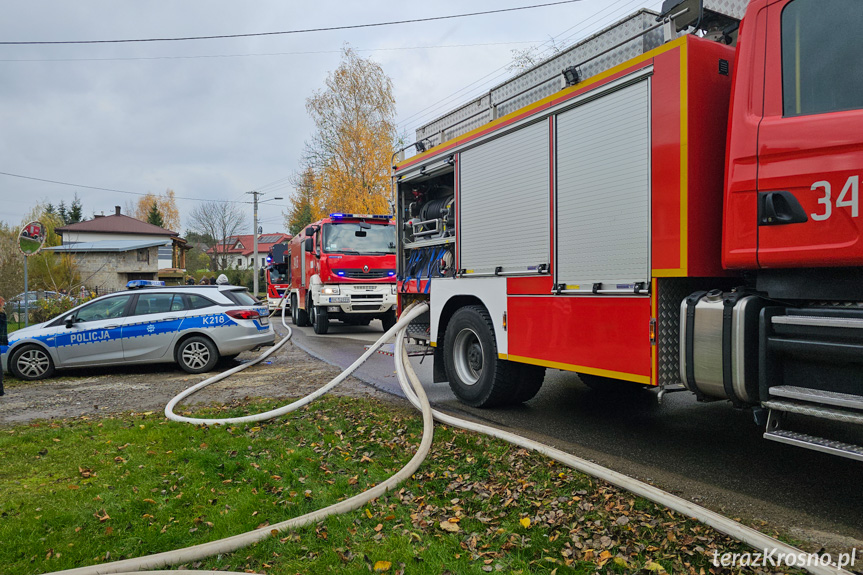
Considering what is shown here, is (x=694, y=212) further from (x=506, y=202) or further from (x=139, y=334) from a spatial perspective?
(x=139, y=334)

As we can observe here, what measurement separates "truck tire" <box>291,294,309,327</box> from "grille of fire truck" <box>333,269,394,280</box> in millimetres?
3880

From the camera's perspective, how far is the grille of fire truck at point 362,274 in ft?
51.4

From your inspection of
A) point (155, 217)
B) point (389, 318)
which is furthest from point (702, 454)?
point (155, 217)

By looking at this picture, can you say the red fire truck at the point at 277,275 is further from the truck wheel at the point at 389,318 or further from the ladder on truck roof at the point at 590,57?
the ladder on truck roof at the point at 590,57

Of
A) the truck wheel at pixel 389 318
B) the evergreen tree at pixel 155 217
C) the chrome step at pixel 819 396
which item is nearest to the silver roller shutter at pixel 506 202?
the chrome step at pixel 819 396

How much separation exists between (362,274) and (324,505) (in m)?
12.3

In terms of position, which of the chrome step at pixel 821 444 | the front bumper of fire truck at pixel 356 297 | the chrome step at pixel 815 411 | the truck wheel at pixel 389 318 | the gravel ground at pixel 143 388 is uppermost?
the front bumper of fire truck at pixel 356 297

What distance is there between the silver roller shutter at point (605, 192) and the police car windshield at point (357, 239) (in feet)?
36.5

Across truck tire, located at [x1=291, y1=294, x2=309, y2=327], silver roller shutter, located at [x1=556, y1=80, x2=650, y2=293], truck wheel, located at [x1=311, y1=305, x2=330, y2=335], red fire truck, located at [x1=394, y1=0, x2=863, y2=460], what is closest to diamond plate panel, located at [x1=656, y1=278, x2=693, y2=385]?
red fire truck, located at [x1=394, y1=0, x2=863, y2=460]

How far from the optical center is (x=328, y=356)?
1145cm

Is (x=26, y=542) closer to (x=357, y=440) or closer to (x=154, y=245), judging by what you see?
(x=357, y=440)

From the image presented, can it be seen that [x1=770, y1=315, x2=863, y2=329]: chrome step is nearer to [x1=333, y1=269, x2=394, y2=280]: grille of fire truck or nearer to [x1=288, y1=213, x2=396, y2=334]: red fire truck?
[x1=288, y1=213, x2=396, y2=334]: red fire truck

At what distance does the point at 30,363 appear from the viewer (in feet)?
30.5

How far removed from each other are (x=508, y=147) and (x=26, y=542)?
4794 millimetres
